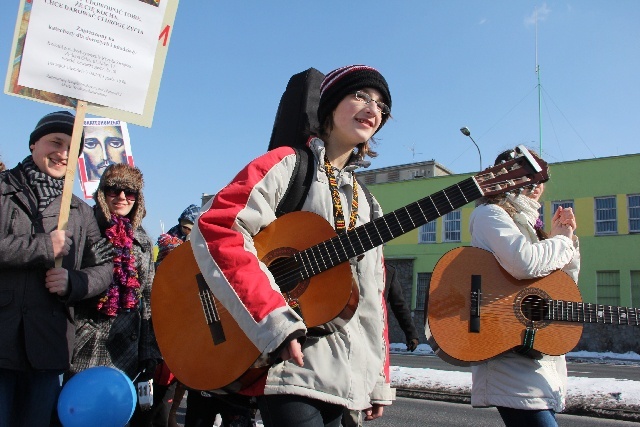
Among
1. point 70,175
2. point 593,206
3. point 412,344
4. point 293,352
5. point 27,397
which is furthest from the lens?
point 593,206

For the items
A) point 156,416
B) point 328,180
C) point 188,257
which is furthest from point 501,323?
point 156,416

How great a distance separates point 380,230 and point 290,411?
83cm

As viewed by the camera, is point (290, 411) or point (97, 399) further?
point (97, 399)

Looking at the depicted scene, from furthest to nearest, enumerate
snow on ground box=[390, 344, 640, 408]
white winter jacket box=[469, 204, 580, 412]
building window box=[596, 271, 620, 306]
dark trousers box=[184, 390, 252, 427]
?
building window box=[596, 271, 620, 306], snow on ground box=[390, 344, 640, 408], dark trousers box=[184, 390, 252, 427], white winter jacket box=[469, 204, 580, 412]

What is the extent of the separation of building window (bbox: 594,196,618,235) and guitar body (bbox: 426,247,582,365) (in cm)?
3090

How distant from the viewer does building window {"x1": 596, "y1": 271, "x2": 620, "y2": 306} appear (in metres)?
30.5

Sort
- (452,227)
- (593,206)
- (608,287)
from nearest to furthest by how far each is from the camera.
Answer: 1. (608,287)
2. (593,206)
3. (452,227)

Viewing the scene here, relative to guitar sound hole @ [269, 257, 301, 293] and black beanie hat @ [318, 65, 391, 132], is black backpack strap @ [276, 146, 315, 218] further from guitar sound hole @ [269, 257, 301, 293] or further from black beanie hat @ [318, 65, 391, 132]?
black beanie hat @ [318, 65, 391, 132]

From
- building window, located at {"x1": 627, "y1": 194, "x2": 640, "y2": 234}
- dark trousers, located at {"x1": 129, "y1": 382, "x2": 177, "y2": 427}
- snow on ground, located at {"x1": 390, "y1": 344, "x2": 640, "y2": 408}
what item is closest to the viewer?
dark trousers, located at {"x1": 129, "y1": 382, "x2": 177, "y2": 427}

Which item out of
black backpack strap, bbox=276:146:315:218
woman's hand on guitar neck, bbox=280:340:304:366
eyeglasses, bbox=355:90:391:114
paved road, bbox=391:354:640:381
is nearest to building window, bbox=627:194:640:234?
paved road, bbox=391:354:640:381

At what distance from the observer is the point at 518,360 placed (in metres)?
3.27

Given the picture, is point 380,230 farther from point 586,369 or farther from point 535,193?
point 586,369

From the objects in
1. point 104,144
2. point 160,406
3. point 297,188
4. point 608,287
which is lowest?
point 160,406

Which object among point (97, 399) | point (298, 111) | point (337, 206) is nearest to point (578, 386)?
point (298, 111)
